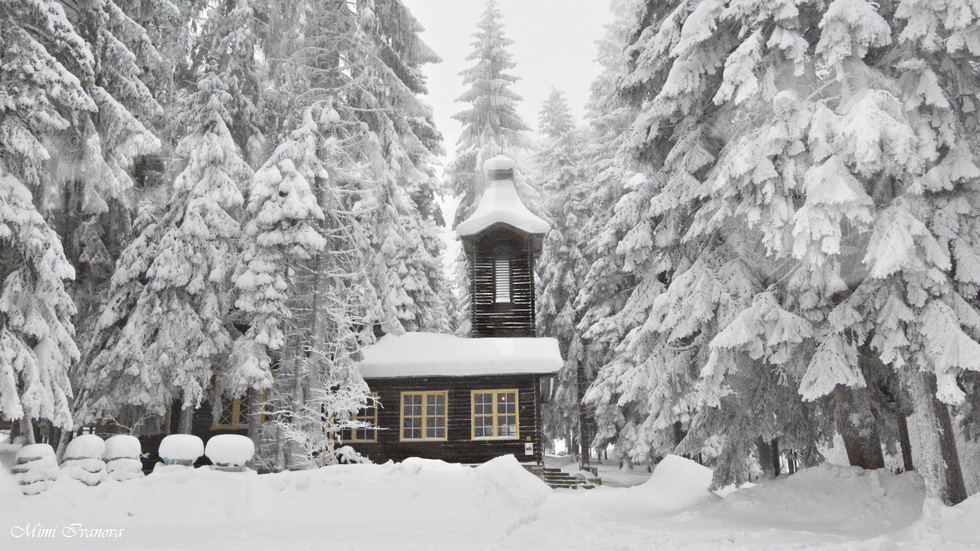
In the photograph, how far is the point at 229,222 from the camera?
55.2ft

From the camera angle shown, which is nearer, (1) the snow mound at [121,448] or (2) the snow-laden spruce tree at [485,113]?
(1) the snow mound at [121,448]

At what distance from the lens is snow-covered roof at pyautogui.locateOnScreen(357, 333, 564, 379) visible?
17922 mm

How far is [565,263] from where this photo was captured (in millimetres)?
25203

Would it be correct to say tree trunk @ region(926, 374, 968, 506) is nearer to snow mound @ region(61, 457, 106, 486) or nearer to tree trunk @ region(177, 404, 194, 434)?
snow mound @ region(61, 457, 106, 486)

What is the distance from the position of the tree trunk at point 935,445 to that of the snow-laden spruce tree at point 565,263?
14.6 meters

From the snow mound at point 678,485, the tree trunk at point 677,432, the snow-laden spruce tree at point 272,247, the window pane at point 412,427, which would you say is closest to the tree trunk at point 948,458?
the snow mound at point 678,485

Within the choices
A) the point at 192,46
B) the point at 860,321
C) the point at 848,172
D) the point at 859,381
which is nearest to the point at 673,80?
the point at 848,172

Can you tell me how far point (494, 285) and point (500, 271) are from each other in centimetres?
53

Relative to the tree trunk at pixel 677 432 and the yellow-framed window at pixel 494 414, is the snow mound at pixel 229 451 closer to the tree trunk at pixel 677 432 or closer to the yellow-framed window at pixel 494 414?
the yellow-framed window at pixel 494 414

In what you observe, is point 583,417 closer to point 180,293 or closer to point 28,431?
point 180,293

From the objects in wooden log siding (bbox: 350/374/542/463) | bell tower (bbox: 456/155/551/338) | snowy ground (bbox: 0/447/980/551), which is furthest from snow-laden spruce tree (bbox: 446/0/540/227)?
snowy ground (bbox: 0/447/980/551)

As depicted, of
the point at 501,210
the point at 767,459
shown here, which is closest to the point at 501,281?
the point at 501,210

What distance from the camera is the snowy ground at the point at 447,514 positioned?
7.93 metres

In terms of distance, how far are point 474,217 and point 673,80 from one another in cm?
1055
